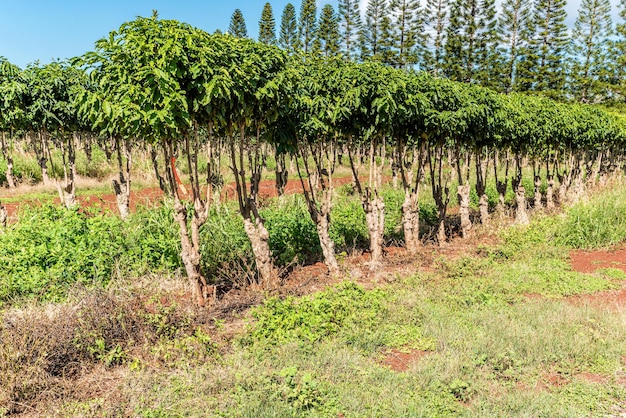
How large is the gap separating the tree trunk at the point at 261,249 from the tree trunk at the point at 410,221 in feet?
10.5

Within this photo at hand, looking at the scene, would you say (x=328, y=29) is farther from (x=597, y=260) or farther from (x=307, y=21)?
(x=597, y=260)

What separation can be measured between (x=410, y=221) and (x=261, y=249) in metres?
3.45

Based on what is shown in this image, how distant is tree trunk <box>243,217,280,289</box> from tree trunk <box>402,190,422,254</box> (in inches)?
126

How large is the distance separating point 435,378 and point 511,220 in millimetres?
8880

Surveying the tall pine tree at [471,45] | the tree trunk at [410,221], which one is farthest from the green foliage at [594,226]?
the tall pine tree at [471,45]

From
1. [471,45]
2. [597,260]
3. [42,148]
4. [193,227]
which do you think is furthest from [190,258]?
[471,45]

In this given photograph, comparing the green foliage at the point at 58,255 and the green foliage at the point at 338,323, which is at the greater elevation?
the green foliage at the point at 58,255

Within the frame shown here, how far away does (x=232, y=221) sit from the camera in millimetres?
7469

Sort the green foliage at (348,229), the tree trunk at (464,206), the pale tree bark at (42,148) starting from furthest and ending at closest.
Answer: the tree trunk at (464,206) → the pale tree bark at (42,148) → the green foliage at (348,229)

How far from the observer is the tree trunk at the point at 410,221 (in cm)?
826

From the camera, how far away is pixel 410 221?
27.4 feet

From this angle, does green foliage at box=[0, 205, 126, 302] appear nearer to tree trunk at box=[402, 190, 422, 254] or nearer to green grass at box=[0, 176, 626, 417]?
green grass at box=[0, 176, 626, 417]

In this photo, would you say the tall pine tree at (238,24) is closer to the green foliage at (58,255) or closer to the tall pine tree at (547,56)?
the tall pine tree at (547,56)

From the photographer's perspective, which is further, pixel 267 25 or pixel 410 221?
pixel 267 25
